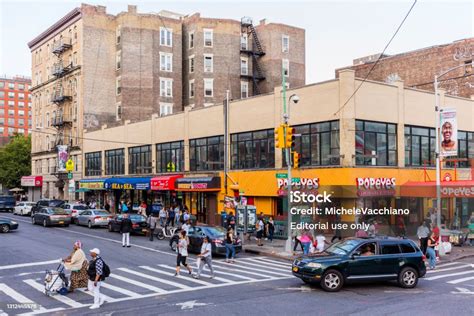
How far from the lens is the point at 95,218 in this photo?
37.7 meters

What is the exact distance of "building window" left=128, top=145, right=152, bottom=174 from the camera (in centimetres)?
4988

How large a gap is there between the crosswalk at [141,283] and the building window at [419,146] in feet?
54.5

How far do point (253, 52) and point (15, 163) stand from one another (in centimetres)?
4895

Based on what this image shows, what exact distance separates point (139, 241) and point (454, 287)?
61.6 feet

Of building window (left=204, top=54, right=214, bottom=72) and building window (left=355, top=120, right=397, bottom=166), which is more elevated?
building window (left=204, top=54, right=214, bottom=72)

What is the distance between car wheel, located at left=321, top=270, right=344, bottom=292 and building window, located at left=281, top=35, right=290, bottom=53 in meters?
49.6

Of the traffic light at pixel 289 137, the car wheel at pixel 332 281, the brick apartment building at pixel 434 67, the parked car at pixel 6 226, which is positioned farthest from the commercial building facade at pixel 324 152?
the parked car at pixel 6 226

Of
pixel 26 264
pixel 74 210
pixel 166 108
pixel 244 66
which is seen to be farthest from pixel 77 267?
pixel 244 66

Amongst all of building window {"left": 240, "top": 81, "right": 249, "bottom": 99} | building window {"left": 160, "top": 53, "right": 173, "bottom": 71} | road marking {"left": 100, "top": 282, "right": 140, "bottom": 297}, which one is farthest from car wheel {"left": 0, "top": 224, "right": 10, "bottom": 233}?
building window {"left": 240, "top": 81, "right": 249, "bottom": 99}

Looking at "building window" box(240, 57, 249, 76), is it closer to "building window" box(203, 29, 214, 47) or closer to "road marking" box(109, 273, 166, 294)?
"building window" box(203, 29, 214, 47)

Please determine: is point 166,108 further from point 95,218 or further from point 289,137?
point 289,137

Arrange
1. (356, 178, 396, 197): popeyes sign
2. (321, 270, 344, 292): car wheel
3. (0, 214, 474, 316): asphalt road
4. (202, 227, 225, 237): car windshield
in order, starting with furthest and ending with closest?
1. (356, 178, 396, 197): popeyes sign
2. (202, 227, 225, 237): car windshield
3. (321, 270, 344, 292): car wheel
4. (0, 214, 474, 316): asphalt road

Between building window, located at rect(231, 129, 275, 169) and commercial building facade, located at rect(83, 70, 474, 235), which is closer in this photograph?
commercial building facade, located at rect(83, 70, 474, 235)

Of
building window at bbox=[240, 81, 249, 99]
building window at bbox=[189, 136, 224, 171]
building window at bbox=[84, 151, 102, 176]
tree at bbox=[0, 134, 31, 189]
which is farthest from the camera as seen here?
tree at bbox=[0, 134, 31, 189]
